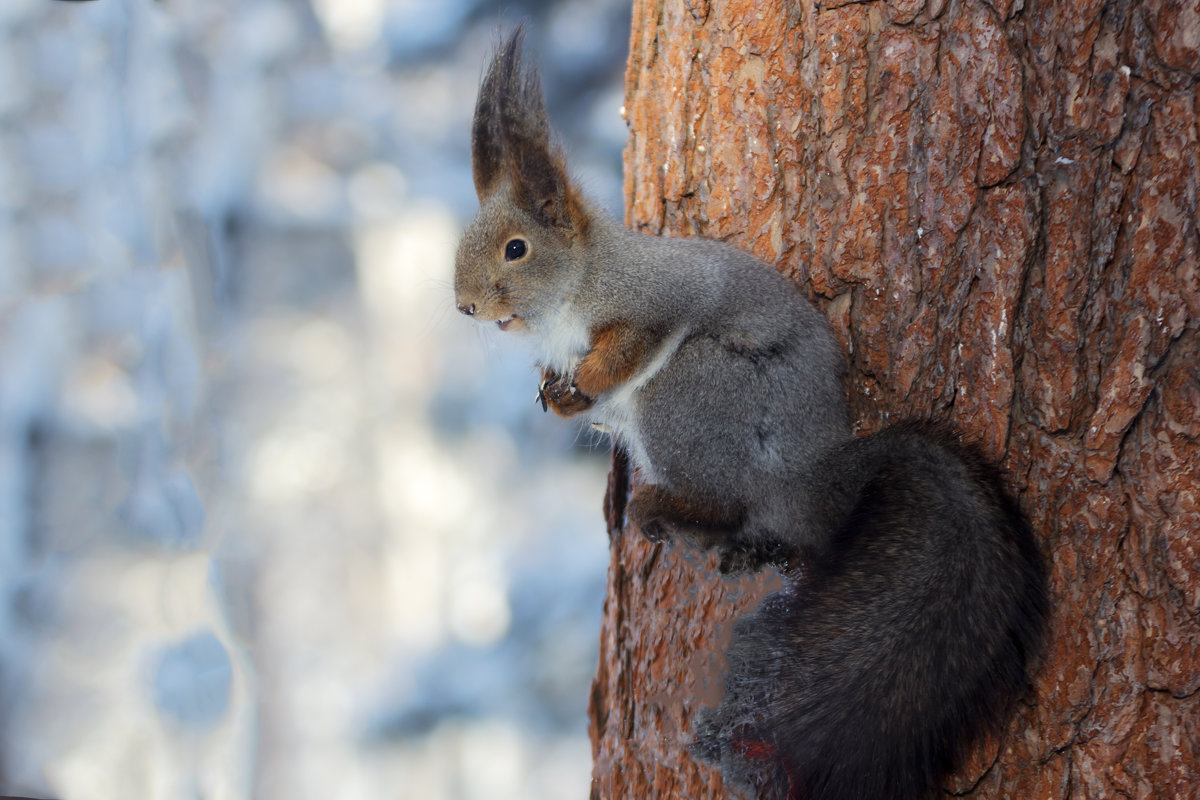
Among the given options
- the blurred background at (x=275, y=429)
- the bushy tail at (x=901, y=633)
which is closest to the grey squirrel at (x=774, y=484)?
the bushy tail at (x=901, y=633)

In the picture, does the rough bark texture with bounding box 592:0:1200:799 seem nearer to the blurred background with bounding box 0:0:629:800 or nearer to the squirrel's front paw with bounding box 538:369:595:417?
the squirrel's front paw with bounding box 538:369:595:417

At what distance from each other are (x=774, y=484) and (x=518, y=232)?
529mm

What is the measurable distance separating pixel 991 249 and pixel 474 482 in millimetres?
1503

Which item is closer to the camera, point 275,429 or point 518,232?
point 518,232

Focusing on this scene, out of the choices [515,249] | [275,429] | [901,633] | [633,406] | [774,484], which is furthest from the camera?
[275,429]

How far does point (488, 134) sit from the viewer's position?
1.25 meters

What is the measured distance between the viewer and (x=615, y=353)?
1.16 metres

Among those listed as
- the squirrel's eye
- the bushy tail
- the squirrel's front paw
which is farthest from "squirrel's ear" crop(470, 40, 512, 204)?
the bushy tail

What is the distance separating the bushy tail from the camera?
3.03 feet

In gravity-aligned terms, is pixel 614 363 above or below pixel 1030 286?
below

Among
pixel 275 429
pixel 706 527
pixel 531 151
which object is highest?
pixel 531 151

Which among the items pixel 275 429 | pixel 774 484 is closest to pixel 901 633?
pixel 774 484

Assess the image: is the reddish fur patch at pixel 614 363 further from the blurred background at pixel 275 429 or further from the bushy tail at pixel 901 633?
the blurred background at pixel 275 429

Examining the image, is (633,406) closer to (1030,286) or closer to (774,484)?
(774,484)
